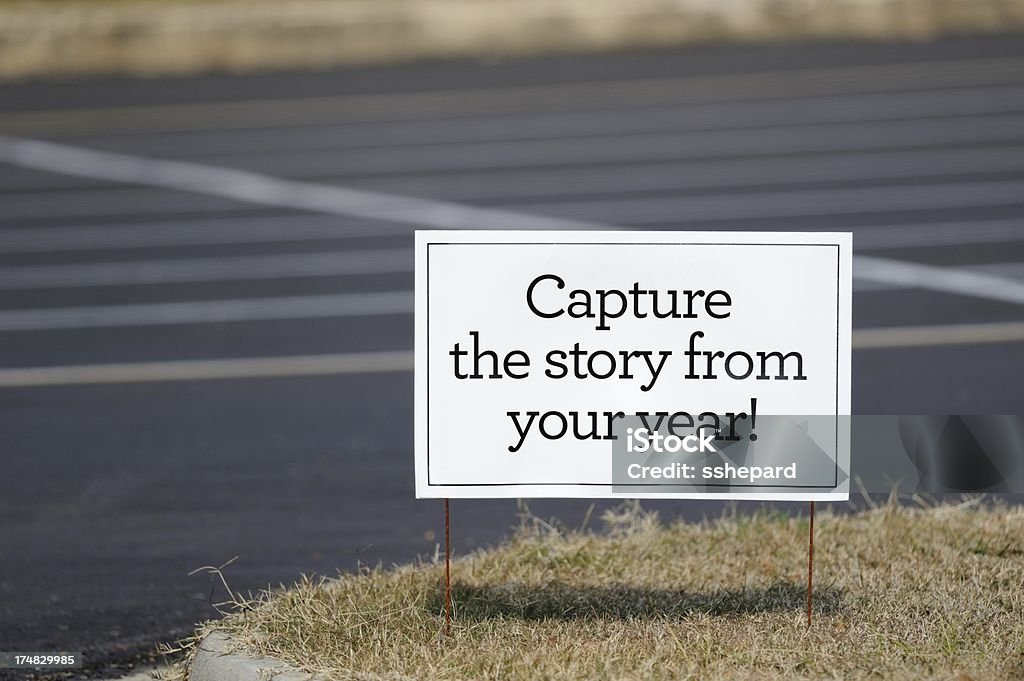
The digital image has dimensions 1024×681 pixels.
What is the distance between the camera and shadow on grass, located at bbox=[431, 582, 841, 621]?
17.3ft

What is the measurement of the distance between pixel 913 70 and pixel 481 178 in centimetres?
791

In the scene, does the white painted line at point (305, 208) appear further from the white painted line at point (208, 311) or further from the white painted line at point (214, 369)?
the white painted line at point (214, 369)

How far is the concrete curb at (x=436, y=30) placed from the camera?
2267cm

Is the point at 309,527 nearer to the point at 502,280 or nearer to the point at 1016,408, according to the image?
the point at 502,280

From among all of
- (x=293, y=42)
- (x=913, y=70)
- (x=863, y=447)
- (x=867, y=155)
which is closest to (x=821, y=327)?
(x=863, y=447)

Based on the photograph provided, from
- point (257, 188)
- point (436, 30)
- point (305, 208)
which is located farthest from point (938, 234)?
point (436, 30)

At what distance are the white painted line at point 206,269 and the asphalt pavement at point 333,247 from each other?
0.04 meters

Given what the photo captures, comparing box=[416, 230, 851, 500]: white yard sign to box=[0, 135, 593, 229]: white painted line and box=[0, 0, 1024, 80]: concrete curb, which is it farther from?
box=[0, 0, 1024, 80]: concrete curb

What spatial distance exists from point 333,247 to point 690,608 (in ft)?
27.3

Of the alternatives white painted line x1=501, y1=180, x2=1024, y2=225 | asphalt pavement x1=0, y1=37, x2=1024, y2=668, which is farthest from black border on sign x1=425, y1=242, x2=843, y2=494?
white painted line x1=501, y1=180, x2=1024, y2=225

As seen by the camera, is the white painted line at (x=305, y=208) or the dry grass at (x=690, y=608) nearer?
the dry grass at (x=690, y=608)

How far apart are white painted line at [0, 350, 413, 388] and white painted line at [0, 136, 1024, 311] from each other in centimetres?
113

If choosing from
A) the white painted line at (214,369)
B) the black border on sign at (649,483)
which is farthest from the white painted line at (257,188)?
the black border on sign at (649,483)

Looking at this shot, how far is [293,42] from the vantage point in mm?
22812
